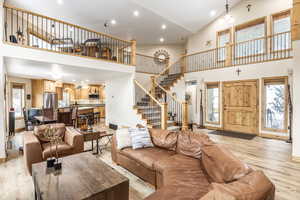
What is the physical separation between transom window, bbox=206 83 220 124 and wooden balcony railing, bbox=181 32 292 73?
36.7 inches

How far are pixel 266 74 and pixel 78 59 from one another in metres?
6.44

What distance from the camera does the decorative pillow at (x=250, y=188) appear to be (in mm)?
1068

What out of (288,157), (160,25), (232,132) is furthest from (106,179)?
(160,25)

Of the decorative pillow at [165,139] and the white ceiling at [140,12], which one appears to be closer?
the decorative pillow at [165,139]

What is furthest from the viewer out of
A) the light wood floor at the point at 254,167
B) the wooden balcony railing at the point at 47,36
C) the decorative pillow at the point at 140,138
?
the wooden balcony railing at the point at 47,36

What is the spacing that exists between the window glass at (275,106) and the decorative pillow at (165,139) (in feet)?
15.6

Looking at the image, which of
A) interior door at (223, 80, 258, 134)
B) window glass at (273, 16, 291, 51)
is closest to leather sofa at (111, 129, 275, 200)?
interior door at (223, 80, 258, 134)

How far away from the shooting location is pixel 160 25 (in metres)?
7.36

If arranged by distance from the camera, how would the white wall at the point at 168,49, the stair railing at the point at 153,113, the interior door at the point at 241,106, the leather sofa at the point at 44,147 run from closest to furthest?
the leather sofa at the point at 44,147 < the stair railing at the point at 153,113 < the interior door at the point at 241,106 < the white wall at the point at 168,49

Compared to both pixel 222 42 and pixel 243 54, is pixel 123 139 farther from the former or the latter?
pixel 222 42

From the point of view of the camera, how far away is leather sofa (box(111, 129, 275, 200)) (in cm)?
115

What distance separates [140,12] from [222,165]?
6453 millimetres

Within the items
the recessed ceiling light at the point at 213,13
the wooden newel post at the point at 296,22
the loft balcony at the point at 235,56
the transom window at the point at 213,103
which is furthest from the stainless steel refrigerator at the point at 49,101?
the recessed ceiling light at the point at 213,13

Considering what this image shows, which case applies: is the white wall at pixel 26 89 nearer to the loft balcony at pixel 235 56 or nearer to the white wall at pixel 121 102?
the white wall at pixel 121 102
